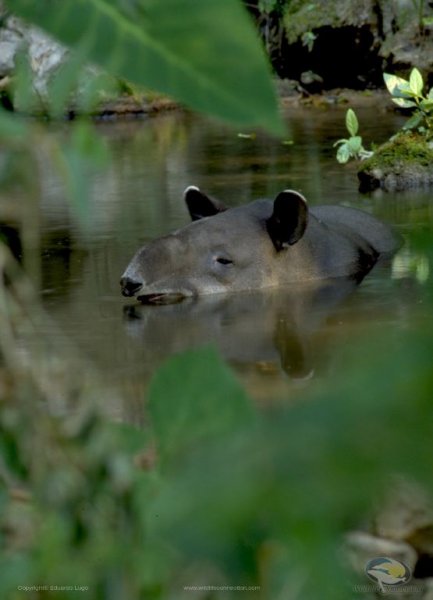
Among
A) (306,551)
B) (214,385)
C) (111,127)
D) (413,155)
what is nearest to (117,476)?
(214,385)

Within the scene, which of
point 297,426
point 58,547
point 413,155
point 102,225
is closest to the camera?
point 297,426

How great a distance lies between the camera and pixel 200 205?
20.9ft

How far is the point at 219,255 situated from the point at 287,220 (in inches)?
14.9

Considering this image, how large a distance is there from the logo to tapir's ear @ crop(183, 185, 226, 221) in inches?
194

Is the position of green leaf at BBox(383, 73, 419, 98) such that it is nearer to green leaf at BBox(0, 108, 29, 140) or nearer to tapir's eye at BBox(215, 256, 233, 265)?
tapir's eye at BBox(215, 256, 233, 265)

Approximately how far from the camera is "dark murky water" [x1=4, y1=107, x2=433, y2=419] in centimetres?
394

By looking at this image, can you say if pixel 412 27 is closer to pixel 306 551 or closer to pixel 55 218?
pixel 55 218

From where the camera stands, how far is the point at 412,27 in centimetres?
1867

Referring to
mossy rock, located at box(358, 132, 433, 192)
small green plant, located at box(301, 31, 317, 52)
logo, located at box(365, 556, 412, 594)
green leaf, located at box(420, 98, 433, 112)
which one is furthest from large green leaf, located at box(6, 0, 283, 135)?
small green plant, located at box(301, 31, 317, 52)

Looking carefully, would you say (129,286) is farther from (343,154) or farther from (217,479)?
(217,479)

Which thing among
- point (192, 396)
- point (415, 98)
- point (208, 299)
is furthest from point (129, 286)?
point (192, 396)

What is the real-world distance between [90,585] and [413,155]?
8158 millimetres

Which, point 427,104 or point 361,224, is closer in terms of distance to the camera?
point 361,224

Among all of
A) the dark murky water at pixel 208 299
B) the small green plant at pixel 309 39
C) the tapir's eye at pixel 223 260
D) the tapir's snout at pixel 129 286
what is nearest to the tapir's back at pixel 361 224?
the dark murky water at pixel 208 299
